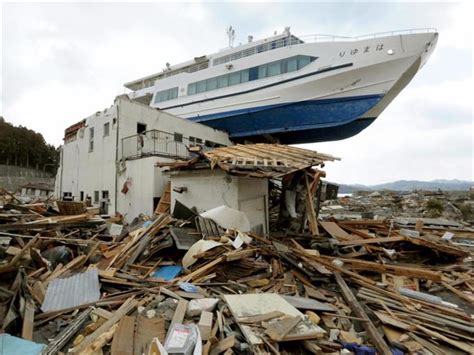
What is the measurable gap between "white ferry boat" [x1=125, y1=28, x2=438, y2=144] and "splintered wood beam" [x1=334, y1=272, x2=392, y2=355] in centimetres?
1325

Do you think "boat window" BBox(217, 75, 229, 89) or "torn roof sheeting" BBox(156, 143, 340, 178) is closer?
"torn roof sheeting" BBox(156, 143, 340, 178)

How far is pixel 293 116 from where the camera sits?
17656 mm

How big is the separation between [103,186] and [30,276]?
9697 mm

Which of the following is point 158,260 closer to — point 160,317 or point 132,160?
point 160,317

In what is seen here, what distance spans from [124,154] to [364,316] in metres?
12.5

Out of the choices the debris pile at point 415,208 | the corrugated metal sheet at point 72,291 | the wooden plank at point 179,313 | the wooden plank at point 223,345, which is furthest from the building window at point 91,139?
the wooden plank at point 223,345

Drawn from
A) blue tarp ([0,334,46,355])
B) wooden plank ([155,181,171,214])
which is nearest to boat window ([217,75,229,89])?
wooden plank ([155,181,171,214])

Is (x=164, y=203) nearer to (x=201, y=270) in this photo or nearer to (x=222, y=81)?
(x=201, y=270)

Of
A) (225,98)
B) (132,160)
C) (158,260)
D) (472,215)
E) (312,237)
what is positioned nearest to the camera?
(158,260)

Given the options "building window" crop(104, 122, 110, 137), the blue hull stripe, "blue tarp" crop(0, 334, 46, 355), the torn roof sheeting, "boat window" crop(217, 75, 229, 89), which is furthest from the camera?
"boat window" crop(217, 75, 229, 89)

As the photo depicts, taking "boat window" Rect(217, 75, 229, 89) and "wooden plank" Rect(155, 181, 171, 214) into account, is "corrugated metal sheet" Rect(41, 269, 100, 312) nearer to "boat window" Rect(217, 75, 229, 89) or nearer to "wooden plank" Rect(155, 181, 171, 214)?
"wooden plank" Rect(155, 181, 171, 214)

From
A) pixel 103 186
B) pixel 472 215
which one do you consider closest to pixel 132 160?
pixel 103 186

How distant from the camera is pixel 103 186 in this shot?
14.2 metres

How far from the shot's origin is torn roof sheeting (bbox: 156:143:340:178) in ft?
25.9
